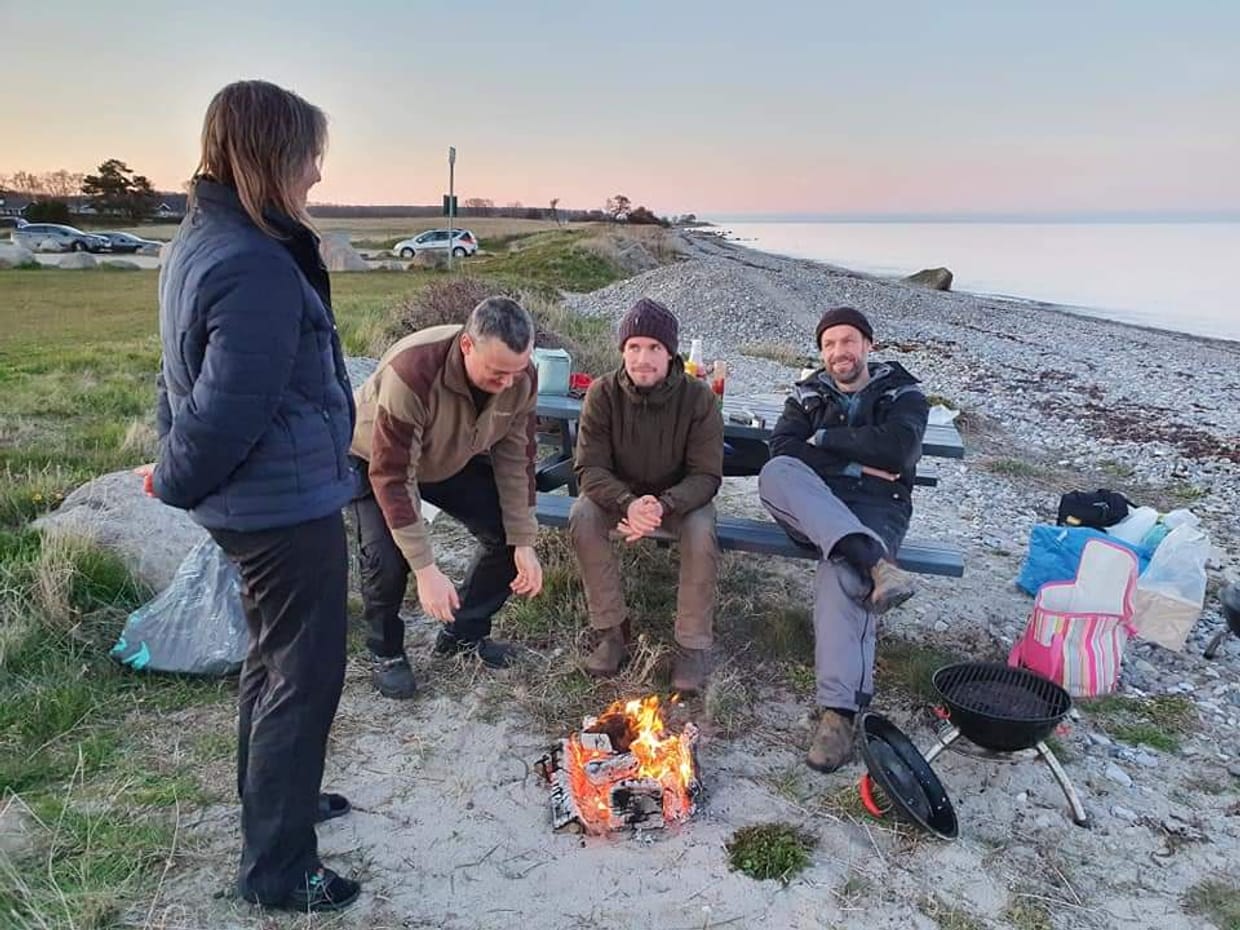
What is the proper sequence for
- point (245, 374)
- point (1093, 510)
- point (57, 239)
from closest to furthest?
point (245, 374)
point (1093, 510)
point (57, 239)

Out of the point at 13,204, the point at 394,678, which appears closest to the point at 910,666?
the point at 394,678

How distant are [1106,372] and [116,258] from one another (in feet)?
103

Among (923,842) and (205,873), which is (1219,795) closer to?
(923,842)

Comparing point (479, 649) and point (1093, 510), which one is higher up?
point (1093, 510)

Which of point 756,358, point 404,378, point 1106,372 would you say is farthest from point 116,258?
point 404,378

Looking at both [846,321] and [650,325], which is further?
[846,321]

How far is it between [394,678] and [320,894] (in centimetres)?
113

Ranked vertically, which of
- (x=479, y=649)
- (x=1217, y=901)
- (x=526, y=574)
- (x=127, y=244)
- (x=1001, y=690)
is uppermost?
(x=127, y=244)

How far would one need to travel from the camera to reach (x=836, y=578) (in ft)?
10.6

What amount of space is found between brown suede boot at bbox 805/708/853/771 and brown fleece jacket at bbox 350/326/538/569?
1.25 m

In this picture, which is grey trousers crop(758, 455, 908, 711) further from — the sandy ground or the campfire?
the campfire

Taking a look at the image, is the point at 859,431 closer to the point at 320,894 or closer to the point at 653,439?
the point at 653,439

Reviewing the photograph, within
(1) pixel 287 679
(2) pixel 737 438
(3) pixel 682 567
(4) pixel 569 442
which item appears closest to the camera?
(1) pixel 287 679

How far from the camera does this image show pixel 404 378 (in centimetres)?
306
